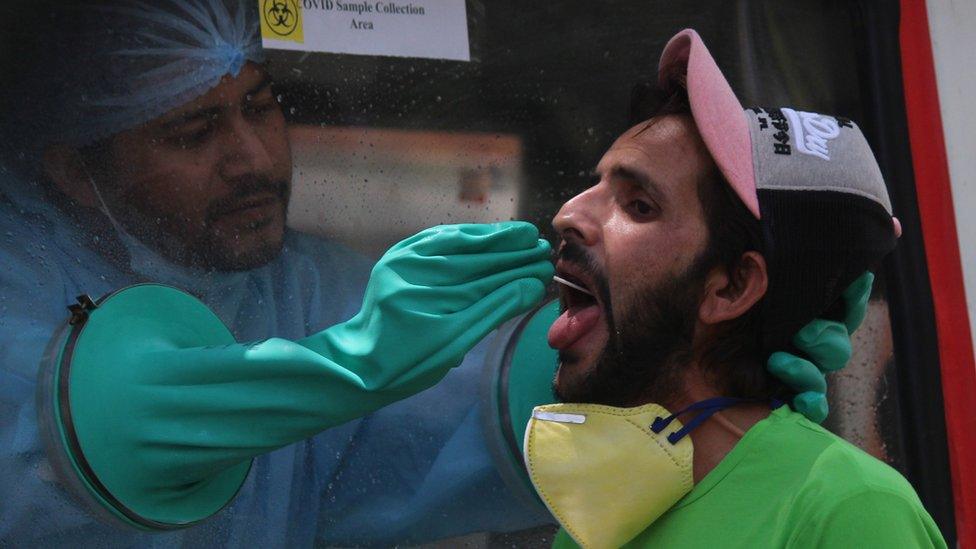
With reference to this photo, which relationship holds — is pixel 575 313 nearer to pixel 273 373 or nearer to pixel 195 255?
pixel 273 373

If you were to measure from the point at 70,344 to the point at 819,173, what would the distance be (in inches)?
40.4

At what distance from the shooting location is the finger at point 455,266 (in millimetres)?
1548

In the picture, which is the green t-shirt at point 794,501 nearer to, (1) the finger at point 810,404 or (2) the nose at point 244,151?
(1) the finger at point 810,404

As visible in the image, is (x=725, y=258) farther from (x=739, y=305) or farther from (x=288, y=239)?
(x=288, y=239)

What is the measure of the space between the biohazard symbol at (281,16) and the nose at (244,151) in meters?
0.17

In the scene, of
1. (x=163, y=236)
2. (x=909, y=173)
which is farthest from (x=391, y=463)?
(x=909, y=173)

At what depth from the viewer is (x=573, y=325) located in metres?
1.55

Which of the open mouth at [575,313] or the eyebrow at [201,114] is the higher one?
the eyebrow at [201,114]

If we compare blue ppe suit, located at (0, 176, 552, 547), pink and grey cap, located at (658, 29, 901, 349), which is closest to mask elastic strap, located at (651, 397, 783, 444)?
pink and grey cap, located at (658, 29, 901, 349)

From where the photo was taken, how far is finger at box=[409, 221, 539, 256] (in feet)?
5.16

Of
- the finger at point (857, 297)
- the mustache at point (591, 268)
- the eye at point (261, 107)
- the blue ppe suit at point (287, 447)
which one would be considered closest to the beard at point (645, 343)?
the mustache at point (591, 268)

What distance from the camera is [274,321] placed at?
1.95 m

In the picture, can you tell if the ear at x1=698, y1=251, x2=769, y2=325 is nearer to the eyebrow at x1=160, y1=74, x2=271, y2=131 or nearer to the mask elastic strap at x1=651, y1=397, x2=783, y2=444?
the mask elastic strap at x1=651, y1=397, x2=783, y2=444

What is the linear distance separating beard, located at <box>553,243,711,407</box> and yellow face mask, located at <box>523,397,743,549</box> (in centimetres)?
4
